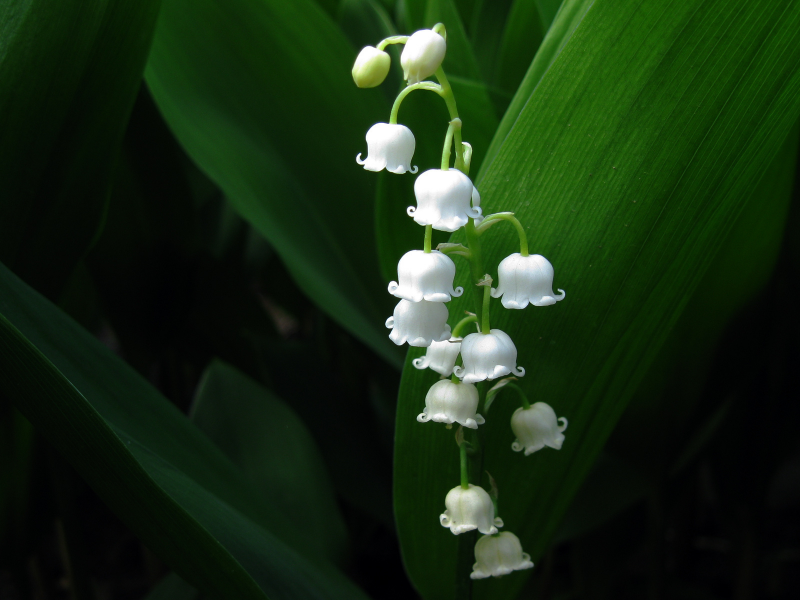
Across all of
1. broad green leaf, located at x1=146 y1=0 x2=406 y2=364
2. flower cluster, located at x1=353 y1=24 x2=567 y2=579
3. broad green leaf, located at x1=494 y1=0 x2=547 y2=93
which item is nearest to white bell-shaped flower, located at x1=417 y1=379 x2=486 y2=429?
flower cluster, located at x1=353 y1=24 x2=567 y2=579

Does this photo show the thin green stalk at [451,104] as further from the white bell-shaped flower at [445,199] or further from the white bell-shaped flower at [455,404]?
the white bell-shaped flower at [455,404]

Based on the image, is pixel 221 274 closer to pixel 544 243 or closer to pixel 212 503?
pixel 212 503

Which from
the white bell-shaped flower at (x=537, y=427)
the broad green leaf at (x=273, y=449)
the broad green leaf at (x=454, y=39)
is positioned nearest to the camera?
the white bell-shaped flower at (x=537, y=427)

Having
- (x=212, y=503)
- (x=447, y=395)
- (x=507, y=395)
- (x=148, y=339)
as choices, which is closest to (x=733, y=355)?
(x=507, y=395)

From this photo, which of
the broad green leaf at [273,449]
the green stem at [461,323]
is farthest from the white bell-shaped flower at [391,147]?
the broad green leaf at [273,449]

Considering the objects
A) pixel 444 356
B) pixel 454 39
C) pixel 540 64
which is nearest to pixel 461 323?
pixel 444 356

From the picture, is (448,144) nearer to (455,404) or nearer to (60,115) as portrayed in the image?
(455,404)

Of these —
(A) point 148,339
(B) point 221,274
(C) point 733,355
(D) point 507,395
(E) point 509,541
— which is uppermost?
(B) point 221,274
